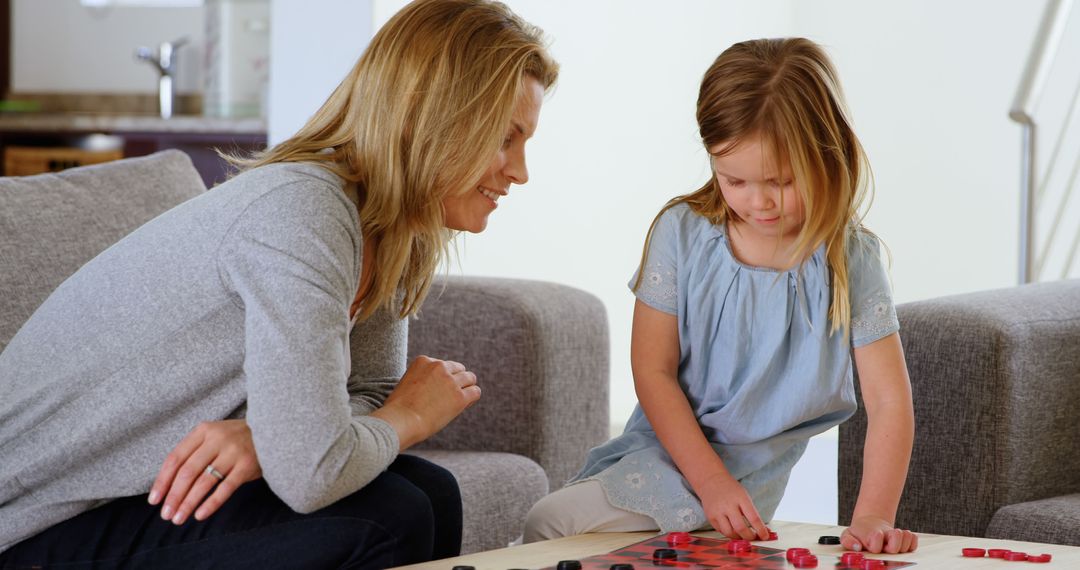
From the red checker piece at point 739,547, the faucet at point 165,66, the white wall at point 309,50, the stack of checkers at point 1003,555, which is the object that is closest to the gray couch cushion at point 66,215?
the white wall at point 309,50

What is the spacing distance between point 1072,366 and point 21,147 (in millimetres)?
3878

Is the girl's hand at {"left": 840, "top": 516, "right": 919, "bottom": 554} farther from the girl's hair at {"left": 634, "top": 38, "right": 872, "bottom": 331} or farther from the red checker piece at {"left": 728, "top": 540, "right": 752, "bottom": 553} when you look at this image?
the girl's hair at {"left": 634, "top": 38, "right": 872, "bottom": 331}

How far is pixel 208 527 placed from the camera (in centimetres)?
127

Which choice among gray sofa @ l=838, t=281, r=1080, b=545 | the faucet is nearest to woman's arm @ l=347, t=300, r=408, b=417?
gray sofa @ l=838, t=281, r=1080, b=545

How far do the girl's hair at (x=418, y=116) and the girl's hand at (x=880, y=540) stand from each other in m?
0.55

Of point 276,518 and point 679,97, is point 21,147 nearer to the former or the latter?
point 679,97

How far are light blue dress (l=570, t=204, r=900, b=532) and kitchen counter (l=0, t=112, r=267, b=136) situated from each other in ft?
9.09

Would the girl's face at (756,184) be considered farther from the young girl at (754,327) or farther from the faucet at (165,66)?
the faucet at (165,66)

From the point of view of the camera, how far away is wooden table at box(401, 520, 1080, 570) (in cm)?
122

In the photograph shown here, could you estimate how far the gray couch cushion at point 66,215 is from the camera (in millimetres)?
1651

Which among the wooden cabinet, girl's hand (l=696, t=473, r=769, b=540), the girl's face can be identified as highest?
the girl's face

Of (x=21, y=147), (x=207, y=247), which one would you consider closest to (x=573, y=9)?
(x=207, y=247)

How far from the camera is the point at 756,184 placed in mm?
1517

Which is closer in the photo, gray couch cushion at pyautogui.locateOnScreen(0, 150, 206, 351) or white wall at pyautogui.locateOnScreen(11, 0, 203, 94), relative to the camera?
gray couch cushion at pyautogui.locateOnScreen(0, 150, 206, 351)
